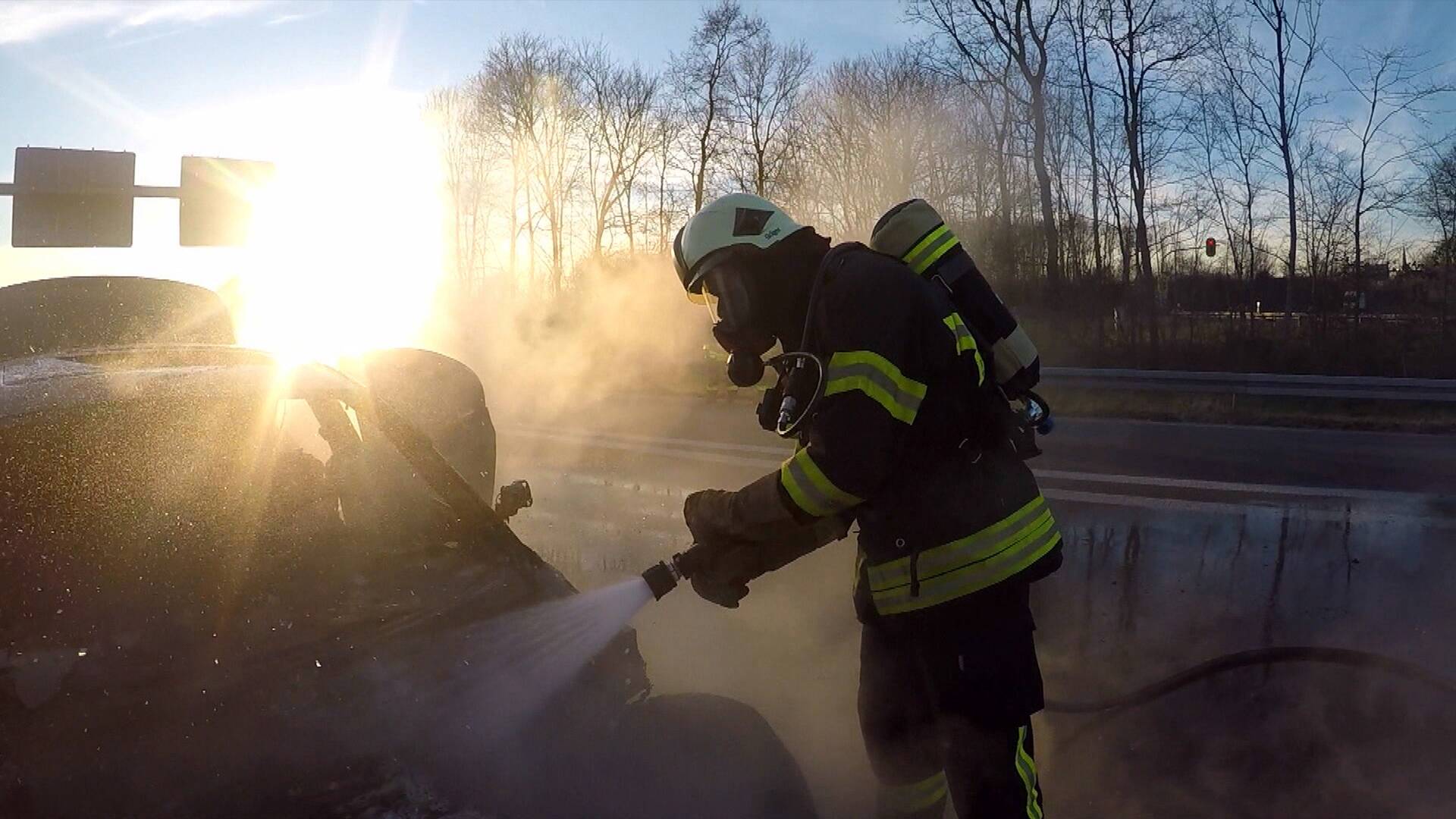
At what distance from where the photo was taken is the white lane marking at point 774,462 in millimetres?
7652

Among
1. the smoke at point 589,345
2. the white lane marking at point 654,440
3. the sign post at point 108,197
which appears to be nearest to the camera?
the white lane marking at point 654,440

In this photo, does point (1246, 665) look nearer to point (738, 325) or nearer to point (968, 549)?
point (968, 549)

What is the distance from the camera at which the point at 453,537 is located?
291 centimetres

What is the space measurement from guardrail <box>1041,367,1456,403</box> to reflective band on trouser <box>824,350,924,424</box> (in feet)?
39.2

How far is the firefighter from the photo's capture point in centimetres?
221

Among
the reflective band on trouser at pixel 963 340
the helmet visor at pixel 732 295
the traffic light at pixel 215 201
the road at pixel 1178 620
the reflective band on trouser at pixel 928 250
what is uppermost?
the traffic light at pixel 215 201

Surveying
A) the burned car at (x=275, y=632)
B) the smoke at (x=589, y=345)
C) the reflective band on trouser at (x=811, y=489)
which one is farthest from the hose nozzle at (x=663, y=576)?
the smoke at (x=589, y=345)

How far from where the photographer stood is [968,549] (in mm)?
2305

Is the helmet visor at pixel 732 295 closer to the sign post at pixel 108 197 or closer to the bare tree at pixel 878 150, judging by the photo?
the sign post at pixel 108 197

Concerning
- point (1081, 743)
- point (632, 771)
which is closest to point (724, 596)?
point (632, 771)

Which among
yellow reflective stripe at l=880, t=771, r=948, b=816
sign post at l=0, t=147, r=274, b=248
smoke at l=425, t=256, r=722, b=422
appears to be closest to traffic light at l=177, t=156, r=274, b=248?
sign post at l=0, t=147, r=274, b=248

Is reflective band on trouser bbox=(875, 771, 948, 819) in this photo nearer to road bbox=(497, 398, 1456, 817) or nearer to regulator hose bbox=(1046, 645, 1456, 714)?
road bbox=(497, 398, 1456, 817)

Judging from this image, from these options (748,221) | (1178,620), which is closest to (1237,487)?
(1178,620)

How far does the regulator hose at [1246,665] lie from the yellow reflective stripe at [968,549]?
1.70 m
